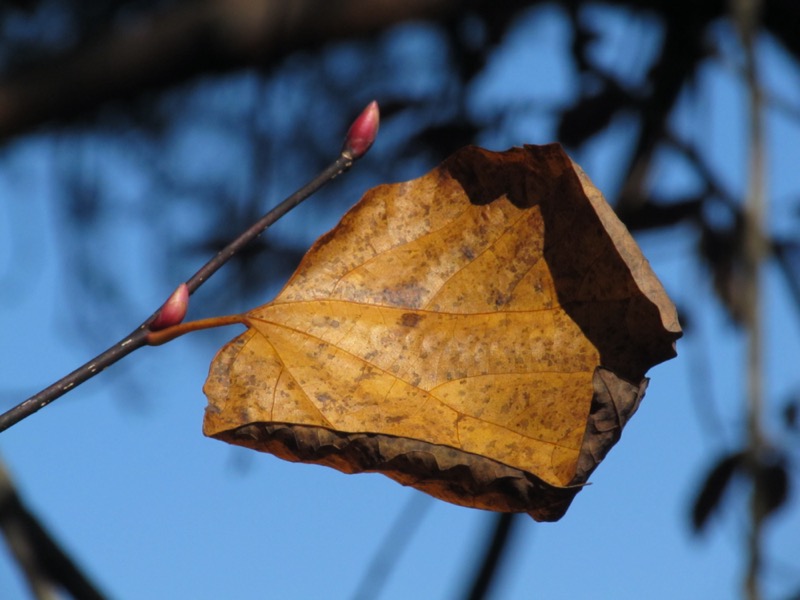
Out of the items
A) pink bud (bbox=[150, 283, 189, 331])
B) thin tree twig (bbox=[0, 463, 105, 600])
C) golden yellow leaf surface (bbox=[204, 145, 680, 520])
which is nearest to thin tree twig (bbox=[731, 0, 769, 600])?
golden yellow leaf surface (bbox=[204, 145, 680, 520])

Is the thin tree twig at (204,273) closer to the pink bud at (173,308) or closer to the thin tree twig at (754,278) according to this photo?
the pink bud at (173,308)

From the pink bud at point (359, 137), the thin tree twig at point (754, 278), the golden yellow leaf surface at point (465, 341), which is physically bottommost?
the thin tree twig at point (754, 278)

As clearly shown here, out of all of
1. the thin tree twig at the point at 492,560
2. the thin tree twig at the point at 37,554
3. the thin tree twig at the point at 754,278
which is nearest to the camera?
the thin tree twig at the point at 754,278

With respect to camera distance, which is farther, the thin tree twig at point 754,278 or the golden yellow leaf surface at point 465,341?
the thin tree twig at point 754,278

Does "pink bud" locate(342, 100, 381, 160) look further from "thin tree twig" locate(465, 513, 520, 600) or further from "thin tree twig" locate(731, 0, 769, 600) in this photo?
"thin tree twig" locate(465, 513, 520, 600)

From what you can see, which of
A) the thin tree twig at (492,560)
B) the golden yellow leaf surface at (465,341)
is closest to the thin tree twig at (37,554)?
the thin tree twig at (492,560)

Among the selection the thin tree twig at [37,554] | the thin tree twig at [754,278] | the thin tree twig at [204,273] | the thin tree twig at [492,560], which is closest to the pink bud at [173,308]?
the thin tree twig at [204,273]

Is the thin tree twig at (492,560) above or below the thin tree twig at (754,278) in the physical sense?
below

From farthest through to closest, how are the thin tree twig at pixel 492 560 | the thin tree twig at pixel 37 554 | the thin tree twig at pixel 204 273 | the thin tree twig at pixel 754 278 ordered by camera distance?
the thin tree twig at pixel 492 560, the thin tree twig at pixel 37 554, the thin tree twig at pixel 754 278, the thin tree twig at pixel 204 273
